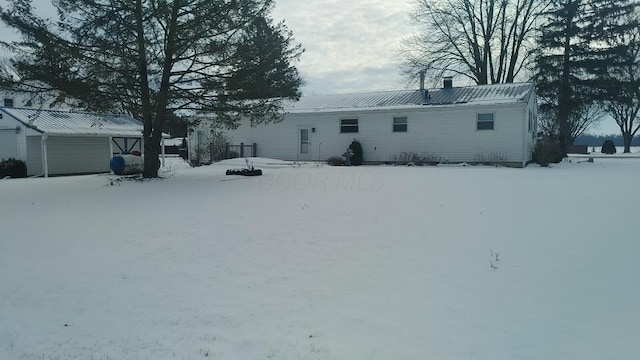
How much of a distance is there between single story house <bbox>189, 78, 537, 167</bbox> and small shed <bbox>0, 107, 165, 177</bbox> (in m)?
6.63

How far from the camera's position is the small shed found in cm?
1989

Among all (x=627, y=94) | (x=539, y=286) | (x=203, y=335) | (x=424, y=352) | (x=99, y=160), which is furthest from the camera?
(x=627, y=94)

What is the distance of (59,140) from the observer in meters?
20.9

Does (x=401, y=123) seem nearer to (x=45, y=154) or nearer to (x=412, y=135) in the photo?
(x=412, y=135)

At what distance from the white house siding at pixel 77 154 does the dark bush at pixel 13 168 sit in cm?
105

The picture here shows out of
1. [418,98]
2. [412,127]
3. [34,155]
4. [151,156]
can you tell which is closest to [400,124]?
[412,127]

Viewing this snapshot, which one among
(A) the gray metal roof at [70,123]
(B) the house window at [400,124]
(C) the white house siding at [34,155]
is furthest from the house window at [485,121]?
(C) the white house siding at [34,155]

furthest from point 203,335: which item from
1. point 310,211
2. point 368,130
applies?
point 368,130

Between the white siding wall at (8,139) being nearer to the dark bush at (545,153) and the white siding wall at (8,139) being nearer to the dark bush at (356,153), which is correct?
Answer: the dark bush at (356,153)

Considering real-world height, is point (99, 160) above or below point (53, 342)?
above

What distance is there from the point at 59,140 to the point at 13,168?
2297 mm

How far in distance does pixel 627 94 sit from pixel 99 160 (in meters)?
35.0

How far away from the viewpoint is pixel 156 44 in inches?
523

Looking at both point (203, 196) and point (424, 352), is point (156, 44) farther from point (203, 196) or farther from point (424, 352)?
point (424, 352)
